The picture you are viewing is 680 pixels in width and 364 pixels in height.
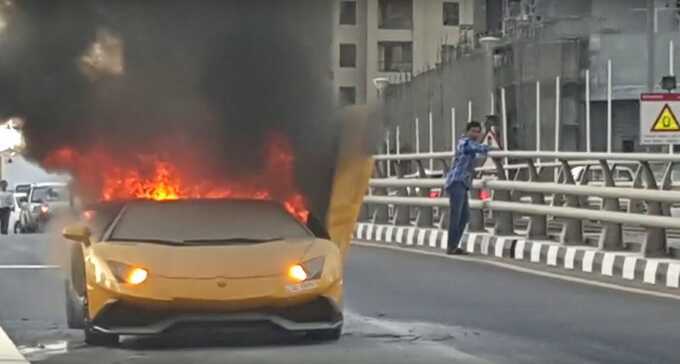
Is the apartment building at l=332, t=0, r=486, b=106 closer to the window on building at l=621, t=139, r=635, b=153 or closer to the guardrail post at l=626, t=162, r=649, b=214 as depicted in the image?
the guardrail post at l=626, t=162, r=649, b=214

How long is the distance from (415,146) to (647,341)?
22841 millimetres

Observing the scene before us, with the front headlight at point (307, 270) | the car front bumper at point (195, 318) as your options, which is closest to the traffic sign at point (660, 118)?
the front headlight at point (307, 270)

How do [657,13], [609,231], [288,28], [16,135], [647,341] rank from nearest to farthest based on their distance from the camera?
1. [647,341]
2. [288,28]
3. [16,135]
4. [609,231]
5. [657,13]

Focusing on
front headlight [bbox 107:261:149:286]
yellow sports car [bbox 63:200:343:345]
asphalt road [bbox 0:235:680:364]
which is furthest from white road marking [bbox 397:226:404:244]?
front headlight [bbox 107:261:149:286]

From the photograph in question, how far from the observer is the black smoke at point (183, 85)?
12.7 meters

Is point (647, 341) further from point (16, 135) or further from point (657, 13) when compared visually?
point (657, 13)

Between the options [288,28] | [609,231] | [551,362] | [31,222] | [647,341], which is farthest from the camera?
[31,222]

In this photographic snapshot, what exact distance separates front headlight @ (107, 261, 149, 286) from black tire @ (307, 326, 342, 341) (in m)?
1.19

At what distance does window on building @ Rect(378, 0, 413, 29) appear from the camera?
1280 centimetres

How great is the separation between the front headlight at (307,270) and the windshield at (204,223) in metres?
0.45

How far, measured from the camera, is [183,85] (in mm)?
13531

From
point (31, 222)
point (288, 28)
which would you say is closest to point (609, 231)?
point (288, 28)

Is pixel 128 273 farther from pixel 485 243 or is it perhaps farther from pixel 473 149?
pixel 485 243

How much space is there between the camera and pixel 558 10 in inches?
1495
